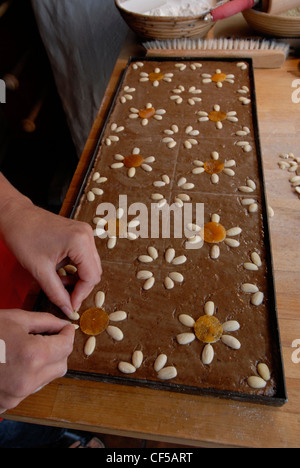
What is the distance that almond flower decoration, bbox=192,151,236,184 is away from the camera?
3.29ft

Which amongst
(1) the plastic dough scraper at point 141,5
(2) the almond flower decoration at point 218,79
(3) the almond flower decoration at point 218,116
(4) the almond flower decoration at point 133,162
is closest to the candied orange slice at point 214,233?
(4) the almond flower decoration at point 133,162

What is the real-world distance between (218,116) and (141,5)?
659mm

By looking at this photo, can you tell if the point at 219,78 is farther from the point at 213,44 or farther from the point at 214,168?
the point at 214,168

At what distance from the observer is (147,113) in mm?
1189

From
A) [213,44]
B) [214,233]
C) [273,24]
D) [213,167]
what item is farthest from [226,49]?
[214,233]

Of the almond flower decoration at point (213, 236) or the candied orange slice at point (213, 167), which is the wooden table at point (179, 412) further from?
the candied orange slice at point (213, 167)

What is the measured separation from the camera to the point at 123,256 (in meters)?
0.87

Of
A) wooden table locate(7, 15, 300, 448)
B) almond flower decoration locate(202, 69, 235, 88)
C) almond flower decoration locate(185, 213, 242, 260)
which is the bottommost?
wooden table locate(7, 15, 300, 448)

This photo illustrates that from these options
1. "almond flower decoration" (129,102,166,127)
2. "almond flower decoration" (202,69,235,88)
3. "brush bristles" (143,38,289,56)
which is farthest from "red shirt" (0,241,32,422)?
"brush bristles" (143,38,289,56)

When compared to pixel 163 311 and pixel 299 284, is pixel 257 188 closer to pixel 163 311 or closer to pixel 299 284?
pixel 299 284

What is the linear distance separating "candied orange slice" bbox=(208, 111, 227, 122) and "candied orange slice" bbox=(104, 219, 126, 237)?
0.49 metres

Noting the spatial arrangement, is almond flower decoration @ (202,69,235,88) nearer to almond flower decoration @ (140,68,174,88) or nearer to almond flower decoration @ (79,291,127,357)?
almond flower decoration @ (140,68,174,88)

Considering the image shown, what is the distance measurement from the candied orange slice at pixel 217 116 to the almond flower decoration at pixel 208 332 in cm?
67
